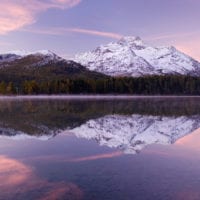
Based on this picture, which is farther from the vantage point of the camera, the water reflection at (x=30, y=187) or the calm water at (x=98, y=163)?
the calm water at (x=98, y=163)

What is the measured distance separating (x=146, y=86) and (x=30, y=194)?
16400 cm

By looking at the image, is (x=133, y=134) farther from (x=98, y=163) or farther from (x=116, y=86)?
(x=116, y=86)

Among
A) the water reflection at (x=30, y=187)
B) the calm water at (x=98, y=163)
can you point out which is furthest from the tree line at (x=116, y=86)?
the water reflection at (x=30, y=187)

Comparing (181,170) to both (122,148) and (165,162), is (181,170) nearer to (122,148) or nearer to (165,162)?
(165,162)

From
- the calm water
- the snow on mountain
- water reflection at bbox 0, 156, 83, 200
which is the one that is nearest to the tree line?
the snow on mountain

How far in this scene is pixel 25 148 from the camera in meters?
24.8

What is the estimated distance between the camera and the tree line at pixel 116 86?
167 meters

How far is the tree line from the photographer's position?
549 ft

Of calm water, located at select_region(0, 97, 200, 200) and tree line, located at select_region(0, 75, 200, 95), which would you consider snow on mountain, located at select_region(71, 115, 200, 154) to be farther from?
tree line, located at select_region(0, 75, 200, 95)

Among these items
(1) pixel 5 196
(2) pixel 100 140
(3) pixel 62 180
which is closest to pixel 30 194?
(1) pixel 5 196

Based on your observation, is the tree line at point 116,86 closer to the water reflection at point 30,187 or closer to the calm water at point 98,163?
the calm water at point 98,163

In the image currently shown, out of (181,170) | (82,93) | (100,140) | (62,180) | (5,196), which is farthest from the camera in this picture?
(82,93)


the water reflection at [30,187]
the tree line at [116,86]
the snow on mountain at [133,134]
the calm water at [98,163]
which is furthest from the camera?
the tree line at [116,86]

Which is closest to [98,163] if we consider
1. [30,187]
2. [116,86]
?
[30,187]
